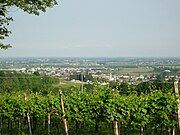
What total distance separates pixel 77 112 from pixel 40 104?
9.08ft

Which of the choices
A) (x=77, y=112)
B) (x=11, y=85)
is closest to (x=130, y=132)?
(x=77, y=112)

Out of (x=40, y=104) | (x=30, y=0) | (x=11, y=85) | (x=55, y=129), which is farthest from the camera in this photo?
(x=11, y=85)

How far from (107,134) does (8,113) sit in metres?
5.52

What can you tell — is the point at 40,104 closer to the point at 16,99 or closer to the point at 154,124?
the point at 16,99

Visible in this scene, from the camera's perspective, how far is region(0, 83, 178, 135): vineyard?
531 inches

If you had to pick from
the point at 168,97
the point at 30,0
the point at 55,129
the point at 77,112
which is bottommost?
the point at 55,129

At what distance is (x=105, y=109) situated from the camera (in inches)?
547

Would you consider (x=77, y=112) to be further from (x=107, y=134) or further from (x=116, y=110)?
(x=116, y=110)

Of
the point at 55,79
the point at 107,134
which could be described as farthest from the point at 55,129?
the point at 55,79

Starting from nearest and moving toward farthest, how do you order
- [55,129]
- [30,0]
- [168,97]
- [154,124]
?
1. [168,97]
2. [154,124]
3. [30,0]
4. [55,129]

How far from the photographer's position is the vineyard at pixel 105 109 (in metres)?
13.5

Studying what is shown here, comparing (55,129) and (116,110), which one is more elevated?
(116,110)

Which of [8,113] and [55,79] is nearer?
[8,113]

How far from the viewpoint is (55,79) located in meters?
43.4
